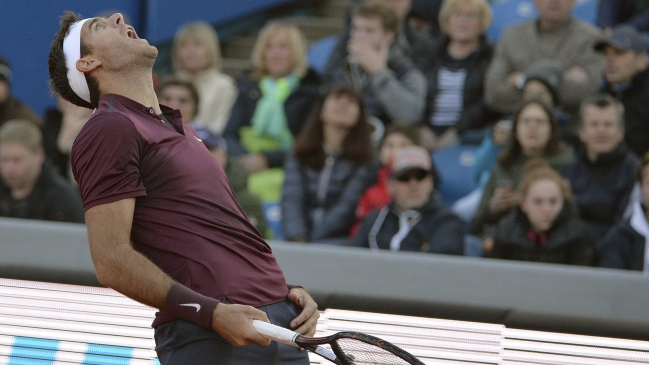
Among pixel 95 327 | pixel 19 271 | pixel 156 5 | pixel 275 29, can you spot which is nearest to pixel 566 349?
pixel 95 327

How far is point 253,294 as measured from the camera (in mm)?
2596

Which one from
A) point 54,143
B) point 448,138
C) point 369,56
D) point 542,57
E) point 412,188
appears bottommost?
point 54,143

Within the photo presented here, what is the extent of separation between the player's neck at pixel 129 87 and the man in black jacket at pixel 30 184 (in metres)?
3.31

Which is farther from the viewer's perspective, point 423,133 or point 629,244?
point 423,133

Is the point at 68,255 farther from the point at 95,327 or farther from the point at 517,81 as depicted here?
the point at 517,81

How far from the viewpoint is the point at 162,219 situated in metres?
2.53

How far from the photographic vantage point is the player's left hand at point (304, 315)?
107 inches

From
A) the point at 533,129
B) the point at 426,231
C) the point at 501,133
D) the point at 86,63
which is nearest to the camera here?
the point at 86,63

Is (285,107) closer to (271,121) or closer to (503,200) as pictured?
(271,121)

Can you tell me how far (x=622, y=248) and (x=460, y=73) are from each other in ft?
7.62

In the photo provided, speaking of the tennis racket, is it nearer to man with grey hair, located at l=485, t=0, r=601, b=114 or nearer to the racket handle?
the racket handle

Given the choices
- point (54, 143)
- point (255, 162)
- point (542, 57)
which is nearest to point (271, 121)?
point (255, 162)

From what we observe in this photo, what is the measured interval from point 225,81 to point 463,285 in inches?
153

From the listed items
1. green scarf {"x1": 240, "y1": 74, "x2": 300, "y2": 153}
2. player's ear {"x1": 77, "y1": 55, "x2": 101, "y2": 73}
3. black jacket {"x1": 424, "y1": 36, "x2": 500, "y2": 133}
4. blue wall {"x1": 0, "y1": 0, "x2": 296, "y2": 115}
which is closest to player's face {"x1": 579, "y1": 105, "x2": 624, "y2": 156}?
black jacket {"x1": 424, "y1": 36, "x2": 500, "y2": 133}
